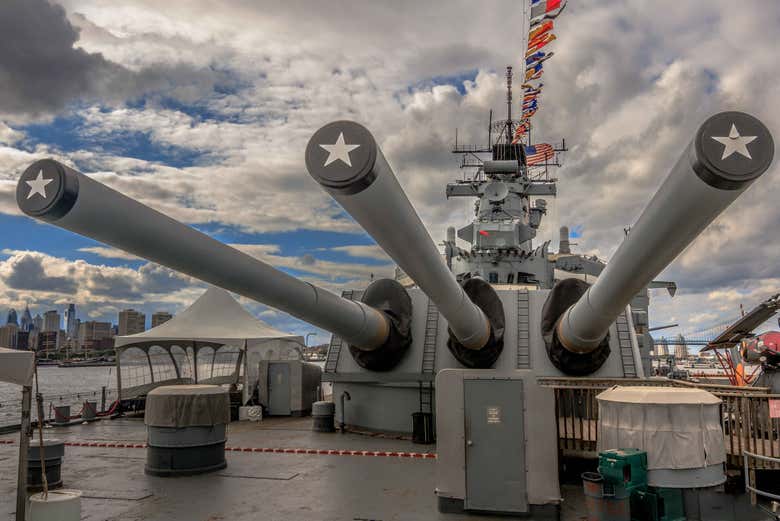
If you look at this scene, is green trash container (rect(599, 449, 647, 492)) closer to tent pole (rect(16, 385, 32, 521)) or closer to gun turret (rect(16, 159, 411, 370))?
gun turret (rect(16, 159, 411, 370))

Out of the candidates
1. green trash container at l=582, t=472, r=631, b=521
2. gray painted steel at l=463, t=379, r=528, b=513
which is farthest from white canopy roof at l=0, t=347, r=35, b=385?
green trash container at l=582, t=472, r=631, b=521

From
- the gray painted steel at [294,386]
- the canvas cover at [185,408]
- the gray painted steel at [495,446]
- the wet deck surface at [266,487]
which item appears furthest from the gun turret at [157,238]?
the gray painted steel at [294,386]

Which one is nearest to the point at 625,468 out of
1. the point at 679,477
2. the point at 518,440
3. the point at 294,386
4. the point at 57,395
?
the point at 679,477

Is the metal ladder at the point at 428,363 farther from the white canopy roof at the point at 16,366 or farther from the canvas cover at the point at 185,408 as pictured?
the white canopy roof at the point at 16,366

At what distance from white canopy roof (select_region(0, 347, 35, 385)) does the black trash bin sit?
237 inches

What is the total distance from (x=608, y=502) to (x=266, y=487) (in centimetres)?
391

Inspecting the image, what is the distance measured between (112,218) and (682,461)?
4.94 meters

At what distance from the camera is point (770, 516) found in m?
5.96

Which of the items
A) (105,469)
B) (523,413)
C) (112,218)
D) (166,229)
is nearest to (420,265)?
(166,229)

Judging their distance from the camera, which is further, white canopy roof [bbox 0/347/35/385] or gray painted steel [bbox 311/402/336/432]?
gray painted steel [bbox 311/402/336/432]

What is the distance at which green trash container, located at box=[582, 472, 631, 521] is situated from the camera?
5.19 m

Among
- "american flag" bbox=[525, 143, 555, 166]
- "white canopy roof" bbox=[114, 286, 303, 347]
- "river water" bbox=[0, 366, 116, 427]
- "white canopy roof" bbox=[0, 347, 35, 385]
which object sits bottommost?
"river water" bbox=[0, 366, 116, 427]

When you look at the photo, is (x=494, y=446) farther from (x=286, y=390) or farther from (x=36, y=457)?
(x=286, y=390)

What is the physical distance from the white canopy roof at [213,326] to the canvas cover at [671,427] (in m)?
11.6
